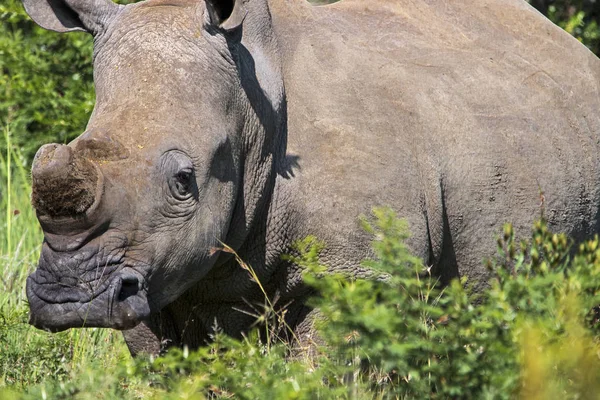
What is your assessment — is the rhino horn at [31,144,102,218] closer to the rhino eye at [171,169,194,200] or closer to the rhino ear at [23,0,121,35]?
the rhino eye at [171,169,194,200]

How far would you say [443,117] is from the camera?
228 inches

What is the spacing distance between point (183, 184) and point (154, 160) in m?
0.17

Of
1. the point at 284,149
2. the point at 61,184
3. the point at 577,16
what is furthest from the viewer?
the point at 577,16

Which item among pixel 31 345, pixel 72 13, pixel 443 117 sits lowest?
pixel 31 345

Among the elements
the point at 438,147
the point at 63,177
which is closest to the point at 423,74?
the point at 438,147

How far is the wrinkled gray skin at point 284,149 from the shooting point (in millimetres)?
4590

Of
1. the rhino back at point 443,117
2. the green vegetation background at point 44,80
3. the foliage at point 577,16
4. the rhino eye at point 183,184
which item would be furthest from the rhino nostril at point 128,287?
the foliage at point 577,16

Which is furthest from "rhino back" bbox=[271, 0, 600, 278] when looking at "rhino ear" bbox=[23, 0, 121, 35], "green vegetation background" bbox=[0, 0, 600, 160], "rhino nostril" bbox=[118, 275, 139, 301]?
"green vegetation background" bbox=[0, 0, 600, 160]

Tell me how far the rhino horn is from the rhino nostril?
0.30 meters

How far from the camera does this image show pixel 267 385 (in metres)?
3.92

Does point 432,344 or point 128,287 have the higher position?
point 432,344

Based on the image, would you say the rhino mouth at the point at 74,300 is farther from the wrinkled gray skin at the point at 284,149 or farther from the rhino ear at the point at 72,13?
the rhino ear at the point at 72,13

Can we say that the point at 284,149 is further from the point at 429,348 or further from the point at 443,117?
the point at 429,348

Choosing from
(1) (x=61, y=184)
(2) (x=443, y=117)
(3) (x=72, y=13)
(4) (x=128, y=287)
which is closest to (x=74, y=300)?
(4) (x=128, y=287)
